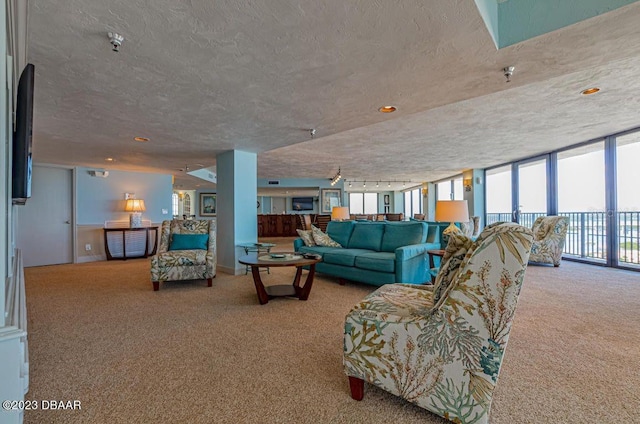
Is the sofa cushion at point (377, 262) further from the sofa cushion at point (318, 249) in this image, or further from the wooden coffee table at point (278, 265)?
the wooden coffee table at point (278, 265)

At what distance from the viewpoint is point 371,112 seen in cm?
320

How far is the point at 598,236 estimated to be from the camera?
19.0 feet

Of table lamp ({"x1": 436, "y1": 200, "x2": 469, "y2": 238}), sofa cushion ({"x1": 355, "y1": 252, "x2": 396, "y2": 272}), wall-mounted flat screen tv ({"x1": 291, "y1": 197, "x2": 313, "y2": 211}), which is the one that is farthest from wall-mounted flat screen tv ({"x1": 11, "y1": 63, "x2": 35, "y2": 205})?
wall-mounted flat screen tv ({"x1": 291, "y1": 197, "x2": 313, "y2": 211})

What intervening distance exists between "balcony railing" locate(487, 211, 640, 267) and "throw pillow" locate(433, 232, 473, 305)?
557 cm

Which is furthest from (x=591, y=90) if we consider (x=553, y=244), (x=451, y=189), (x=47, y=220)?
(x=47, y=220)

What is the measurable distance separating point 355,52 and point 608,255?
6.02 metres

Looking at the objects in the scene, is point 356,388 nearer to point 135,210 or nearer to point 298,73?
point 298,73

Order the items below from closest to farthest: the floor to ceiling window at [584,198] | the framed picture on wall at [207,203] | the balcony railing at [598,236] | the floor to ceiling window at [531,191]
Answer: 1. the balcony railing at [598,236]
2. the floor to ceiling window at [584,198]
3. the floor to ceiling window at [531,191]
4. the framed picture on wall at [207,203]

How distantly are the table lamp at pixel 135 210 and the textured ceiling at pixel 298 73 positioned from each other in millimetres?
2225

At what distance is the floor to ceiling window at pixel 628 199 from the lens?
4977 millimetres

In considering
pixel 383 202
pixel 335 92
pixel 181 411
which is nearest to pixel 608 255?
pixel 335 92

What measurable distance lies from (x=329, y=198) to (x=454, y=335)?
32.2 ft

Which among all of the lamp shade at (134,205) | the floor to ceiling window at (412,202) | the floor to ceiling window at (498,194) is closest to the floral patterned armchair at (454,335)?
the lamp shade at (134,205)

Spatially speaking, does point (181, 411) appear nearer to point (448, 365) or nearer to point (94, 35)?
point (448, 365)
